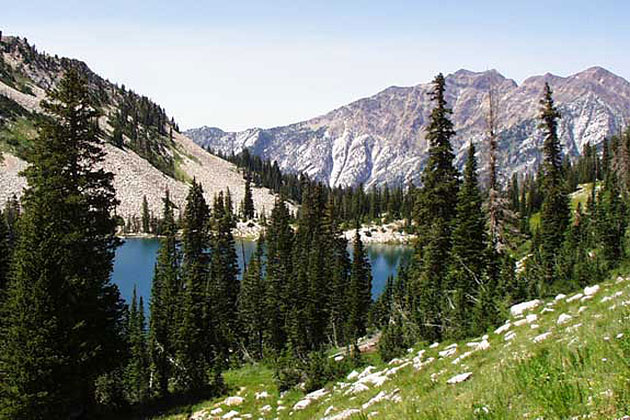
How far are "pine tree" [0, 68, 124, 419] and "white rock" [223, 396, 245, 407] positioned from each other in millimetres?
5820

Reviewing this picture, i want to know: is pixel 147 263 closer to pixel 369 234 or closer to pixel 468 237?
pixel 369 234

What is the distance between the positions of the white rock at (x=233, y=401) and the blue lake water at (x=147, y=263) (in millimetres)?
50231

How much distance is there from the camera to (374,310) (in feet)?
163

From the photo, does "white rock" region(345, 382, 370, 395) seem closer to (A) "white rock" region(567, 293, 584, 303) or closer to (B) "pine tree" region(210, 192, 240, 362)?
(A) "white rock" region(567, 293, 584, 303)

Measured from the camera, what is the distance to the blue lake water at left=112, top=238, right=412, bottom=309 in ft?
299

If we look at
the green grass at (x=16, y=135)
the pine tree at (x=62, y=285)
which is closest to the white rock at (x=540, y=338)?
the pine tree at (x=62, y=285)

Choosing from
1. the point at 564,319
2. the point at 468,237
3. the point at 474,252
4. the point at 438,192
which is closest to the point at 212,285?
the point at 438,192

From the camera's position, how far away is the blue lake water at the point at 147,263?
299 ft

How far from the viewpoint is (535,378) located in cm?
648

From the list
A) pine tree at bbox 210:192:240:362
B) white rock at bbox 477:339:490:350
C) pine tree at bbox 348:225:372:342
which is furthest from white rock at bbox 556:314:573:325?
pine tree at bbox 210:192:240:362

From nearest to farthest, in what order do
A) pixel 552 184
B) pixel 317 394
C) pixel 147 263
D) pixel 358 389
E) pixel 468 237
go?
pixel 358 389
pixel 317 394
pixel 468 237
pixel 552 184
pixel 147 263

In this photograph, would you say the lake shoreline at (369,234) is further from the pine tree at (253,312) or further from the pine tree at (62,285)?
the pine tree at (62,285)

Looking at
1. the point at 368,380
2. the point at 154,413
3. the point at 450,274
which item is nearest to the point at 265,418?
the point at 368,380

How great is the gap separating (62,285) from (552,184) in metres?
42.5
